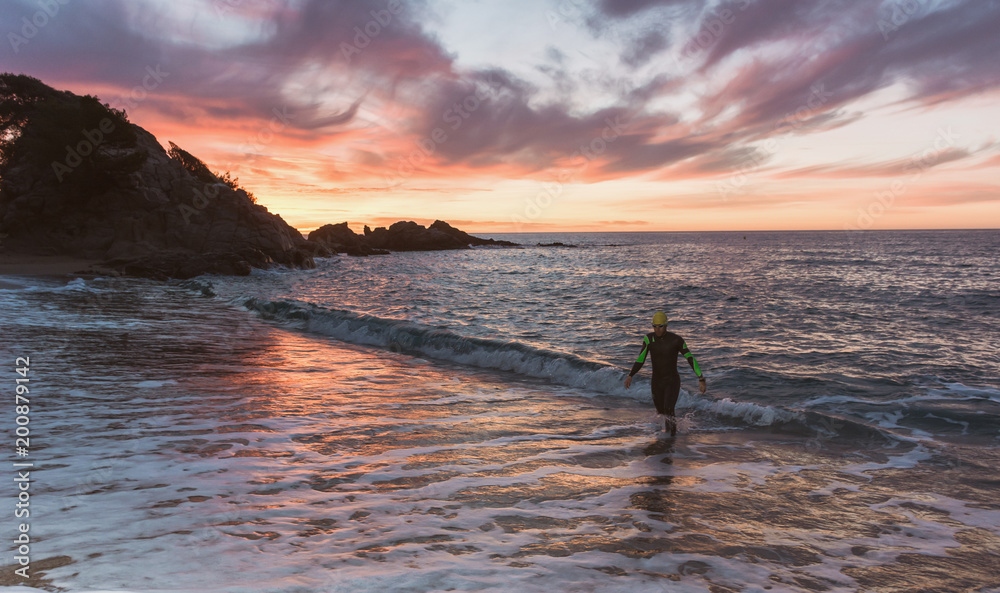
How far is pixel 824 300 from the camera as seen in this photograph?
1264 inches

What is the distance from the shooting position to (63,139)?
165 feet

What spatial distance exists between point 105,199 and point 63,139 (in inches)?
251

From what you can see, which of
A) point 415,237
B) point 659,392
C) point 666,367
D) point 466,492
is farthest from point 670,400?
point 415,237

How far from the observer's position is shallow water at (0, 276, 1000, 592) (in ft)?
16.2

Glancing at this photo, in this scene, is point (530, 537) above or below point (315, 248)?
below

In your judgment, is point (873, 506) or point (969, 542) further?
point (873, 506)

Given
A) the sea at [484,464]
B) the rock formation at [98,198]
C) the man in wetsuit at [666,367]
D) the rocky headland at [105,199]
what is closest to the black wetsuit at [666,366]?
the man in wetsuit at [666,367]

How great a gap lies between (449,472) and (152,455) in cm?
428

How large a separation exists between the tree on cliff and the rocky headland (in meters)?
0.10

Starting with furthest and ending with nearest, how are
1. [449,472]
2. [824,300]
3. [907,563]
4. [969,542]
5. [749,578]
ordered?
[824,300], [449,472], [969,542], [907,563], [749,578]

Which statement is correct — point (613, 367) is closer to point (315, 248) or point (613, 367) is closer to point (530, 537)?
point (530, 537)

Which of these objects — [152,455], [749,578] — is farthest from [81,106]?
[749,578]

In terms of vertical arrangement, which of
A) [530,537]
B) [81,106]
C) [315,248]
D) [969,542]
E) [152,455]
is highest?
[81,106]

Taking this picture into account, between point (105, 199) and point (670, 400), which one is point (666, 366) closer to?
point (670, 400)
